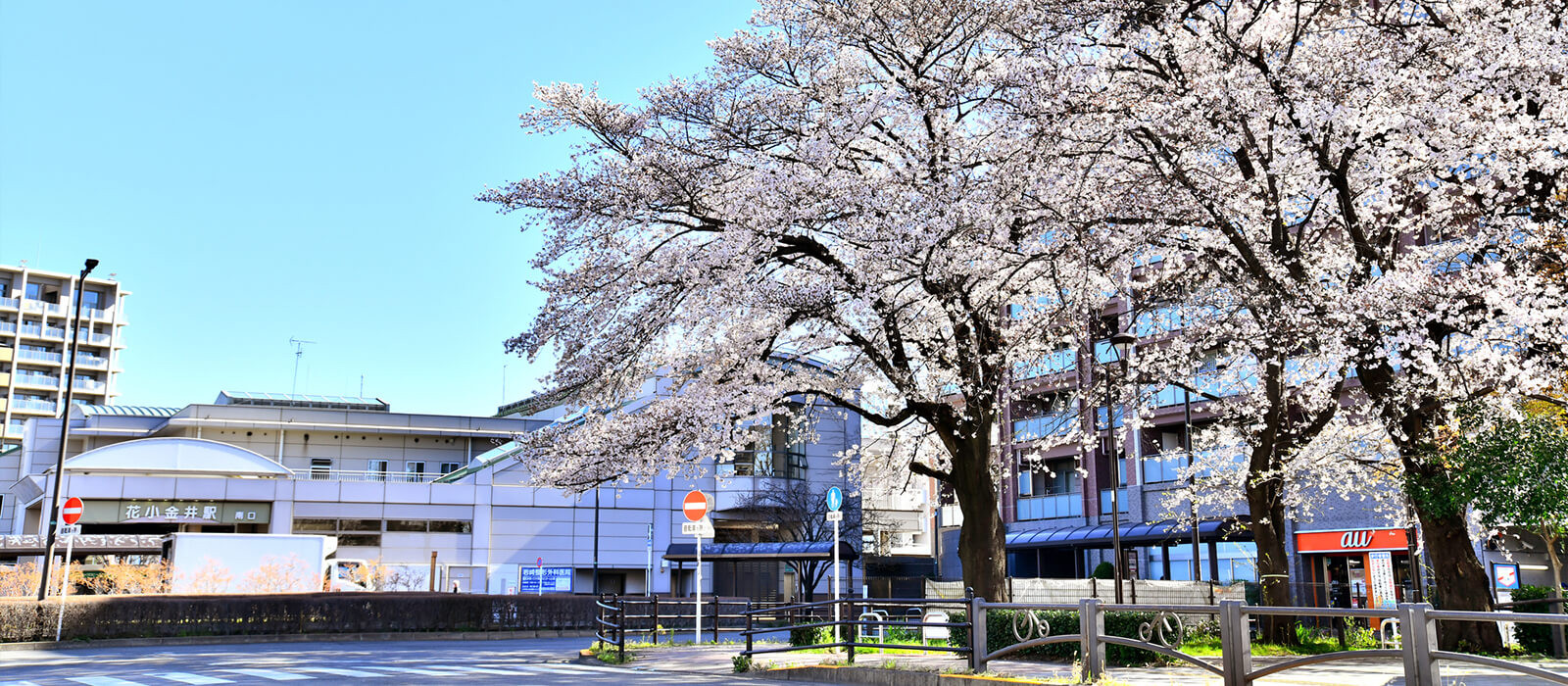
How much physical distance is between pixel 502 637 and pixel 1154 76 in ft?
71.0

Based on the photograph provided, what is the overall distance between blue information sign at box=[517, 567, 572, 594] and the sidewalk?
98.7 ft

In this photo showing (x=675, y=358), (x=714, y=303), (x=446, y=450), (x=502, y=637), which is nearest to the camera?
(x=714, y=303)

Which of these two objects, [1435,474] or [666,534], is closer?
[1435,474]

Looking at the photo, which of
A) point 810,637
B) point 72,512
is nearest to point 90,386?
point 72,512

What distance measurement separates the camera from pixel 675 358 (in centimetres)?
2120

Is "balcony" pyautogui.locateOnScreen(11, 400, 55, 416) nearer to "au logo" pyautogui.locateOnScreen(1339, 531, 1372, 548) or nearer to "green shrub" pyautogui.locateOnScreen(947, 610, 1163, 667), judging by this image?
"au logo" pyautogui.locateOnScreen(1339, 531, 1372, 548)

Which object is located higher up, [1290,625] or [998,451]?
[998,451]

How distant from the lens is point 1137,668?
13.9 metres

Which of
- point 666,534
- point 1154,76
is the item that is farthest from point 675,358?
point 666,534

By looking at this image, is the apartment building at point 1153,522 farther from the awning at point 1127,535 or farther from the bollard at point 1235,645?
the bollard at point 1235,645

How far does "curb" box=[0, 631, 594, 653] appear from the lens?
77.6ft

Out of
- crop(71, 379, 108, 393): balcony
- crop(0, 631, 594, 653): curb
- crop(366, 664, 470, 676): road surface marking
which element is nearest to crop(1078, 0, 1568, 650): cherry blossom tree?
crop(366, 664, 470, 676): road surface marking

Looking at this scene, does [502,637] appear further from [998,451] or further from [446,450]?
[446,450]

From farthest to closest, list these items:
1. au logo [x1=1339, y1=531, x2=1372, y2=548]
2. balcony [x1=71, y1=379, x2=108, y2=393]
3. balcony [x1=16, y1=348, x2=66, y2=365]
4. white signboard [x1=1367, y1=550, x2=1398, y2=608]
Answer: balcony [x1=71, y1=379, x2=108, y2=393] → balcony [x1=16, y1=348, x2=66, y2=365] → au logo [x1=1339, y1=531, x2=1372, y2=548] → white signboard [x1=1367, y1=550, x2=1398, y2=608]
